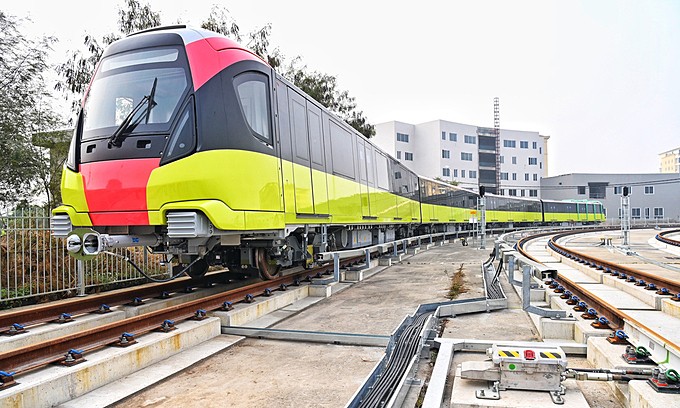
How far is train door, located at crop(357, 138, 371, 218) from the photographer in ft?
37.5

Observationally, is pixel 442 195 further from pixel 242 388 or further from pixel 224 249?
pixel 242 388

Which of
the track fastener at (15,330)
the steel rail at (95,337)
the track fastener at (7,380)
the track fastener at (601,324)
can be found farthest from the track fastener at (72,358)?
the track fastener at (601,324)

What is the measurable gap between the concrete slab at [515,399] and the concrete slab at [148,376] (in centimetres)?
258

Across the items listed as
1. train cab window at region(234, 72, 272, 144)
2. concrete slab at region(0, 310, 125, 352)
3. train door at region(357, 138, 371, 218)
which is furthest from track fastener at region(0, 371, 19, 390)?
train door at region(357, 138, 371, 218)

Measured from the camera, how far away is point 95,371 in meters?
3.84

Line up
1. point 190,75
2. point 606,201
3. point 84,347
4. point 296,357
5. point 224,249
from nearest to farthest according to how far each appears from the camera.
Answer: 1. point 84,347
2. point 296,357
3. point 190,75
4. point 224,249
5. point 606,201

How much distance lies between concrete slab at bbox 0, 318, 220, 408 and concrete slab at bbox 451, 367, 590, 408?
9.42 feet

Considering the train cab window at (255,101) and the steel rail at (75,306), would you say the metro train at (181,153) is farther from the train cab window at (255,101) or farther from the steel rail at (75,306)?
the steel rail at (75,306)

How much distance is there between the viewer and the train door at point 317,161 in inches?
321

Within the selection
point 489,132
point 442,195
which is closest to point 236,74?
point 442,195

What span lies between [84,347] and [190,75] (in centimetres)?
315

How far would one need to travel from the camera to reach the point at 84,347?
4.24 metres

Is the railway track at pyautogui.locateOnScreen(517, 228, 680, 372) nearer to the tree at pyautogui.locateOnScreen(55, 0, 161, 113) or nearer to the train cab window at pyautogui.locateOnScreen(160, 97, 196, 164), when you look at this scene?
the train cab window at pyautogui.locateOnScreen(160, 97, 196, 164)

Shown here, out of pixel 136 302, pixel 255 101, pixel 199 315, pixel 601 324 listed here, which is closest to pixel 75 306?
pixel 136 302
